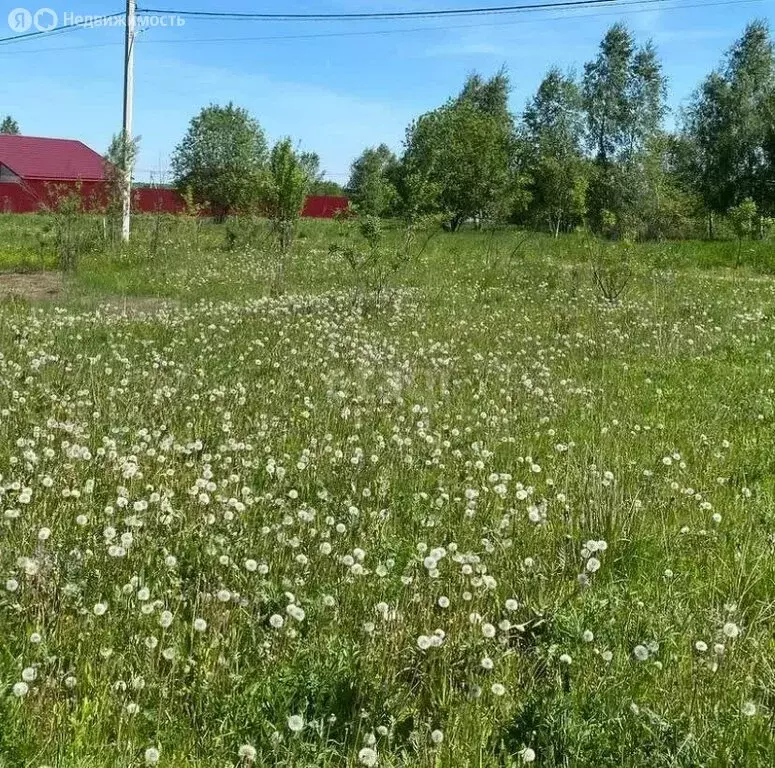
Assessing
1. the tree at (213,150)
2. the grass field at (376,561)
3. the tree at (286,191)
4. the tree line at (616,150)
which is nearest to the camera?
the grass field at (376,561)

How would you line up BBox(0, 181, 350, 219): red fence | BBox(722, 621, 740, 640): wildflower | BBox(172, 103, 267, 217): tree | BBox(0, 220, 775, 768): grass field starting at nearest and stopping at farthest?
BBox(0, 220, 775, 768): grass field, BBox(722, 621, 740, 640): wildflower, BBox(0, 181, 350, 219): red fence, BBox(172, 103, 267, 217): tree

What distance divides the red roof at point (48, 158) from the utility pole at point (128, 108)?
41.6 m

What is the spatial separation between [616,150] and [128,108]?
53959 millimetres

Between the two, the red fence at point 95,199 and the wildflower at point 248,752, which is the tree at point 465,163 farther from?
the wildflower at point 248,752

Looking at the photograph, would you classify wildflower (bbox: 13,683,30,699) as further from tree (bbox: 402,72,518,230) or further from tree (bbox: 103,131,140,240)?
tree (bbox: 402,72,518,230)

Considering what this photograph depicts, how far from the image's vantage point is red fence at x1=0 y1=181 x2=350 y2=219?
20859 mm

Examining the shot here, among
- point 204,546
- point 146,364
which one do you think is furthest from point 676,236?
point 204,546

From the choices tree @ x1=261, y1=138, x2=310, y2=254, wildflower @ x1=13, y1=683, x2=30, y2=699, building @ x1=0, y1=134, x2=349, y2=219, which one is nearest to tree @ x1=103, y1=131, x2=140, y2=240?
tree @ x1=261, y1=138, x2=310, y2=254

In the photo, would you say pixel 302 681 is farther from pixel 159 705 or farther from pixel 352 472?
pixel 352 472

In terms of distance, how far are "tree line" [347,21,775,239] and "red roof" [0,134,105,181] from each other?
24.8m

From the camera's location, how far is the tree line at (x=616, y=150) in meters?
50.7

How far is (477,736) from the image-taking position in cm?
294

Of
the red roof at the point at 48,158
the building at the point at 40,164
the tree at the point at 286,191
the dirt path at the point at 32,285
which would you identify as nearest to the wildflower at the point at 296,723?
the dirt path at the point at 32,285

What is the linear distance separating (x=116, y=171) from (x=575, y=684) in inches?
876
